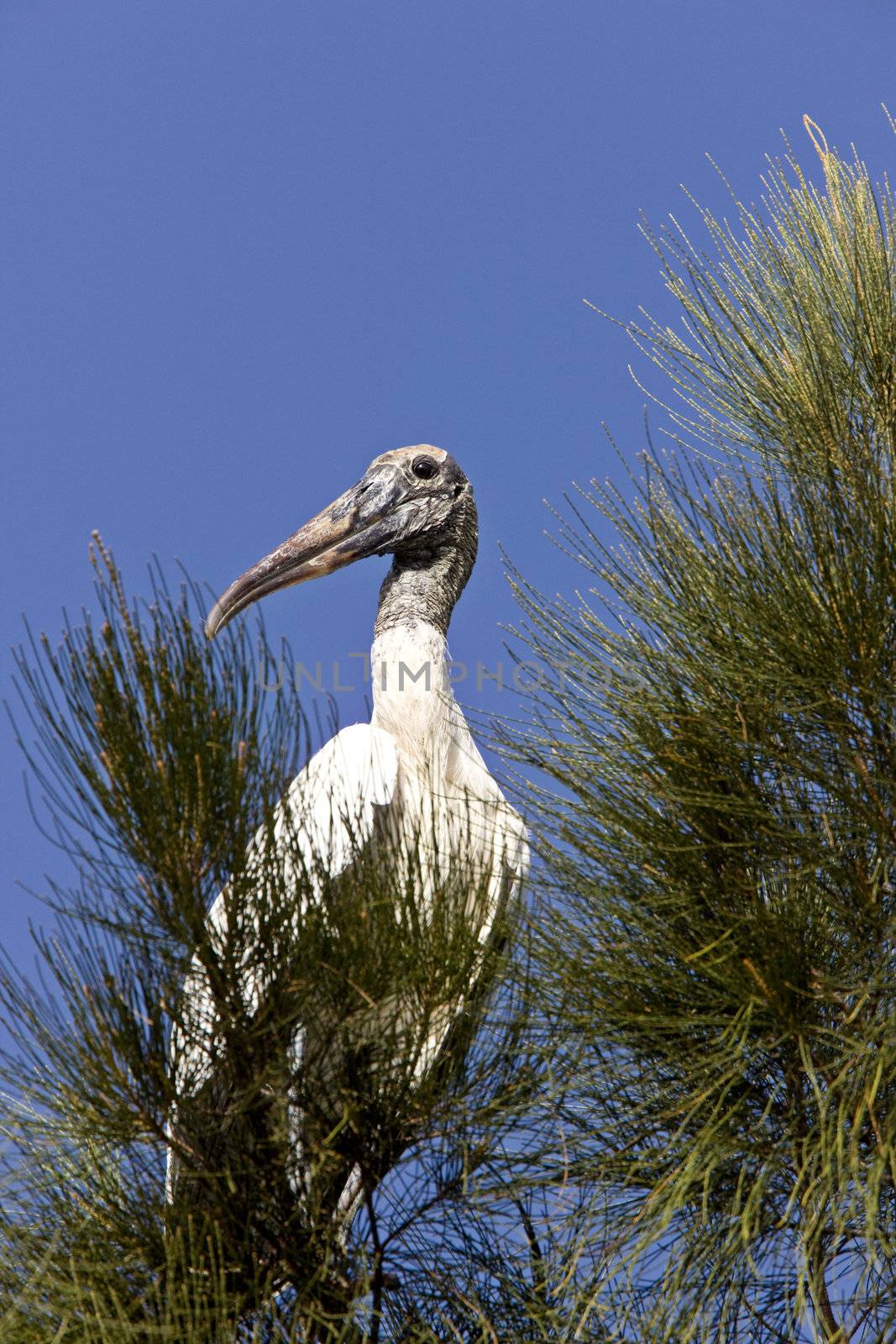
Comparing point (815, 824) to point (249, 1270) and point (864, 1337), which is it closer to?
point (864, 1337)

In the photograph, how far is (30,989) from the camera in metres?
2.62

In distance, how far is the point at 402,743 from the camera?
4105 mm

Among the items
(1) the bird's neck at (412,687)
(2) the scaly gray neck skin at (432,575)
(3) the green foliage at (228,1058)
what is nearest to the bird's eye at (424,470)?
(2) the scaly gray neck skin at (432,575)

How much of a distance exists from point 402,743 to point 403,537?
723 millimetres

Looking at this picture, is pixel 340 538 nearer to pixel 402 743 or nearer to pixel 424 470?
pixel 424 470

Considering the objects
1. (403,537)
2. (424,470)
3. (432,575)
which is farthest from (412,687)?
(424,470)

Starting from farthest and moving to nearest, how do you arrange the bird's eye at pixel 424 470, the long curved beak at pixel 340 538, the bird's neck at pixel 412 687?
the bird's eye at pixel 424 470, the long curved beak at pixel 340 538, the bird's neck at pixel 412 687

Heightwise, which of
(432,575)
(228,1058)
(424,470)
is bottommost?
(228,1058)

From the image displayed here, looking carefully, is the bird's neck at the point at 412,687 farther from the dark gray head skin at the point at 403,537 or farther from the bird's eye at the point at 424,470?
the bird's eye at the point at 424,470

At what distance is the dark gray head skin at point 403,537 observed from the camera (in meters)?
4.45

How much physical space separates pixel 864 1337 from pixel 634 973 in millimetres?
672

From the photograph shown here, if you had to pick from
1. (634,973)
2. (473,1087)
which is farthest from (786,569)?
(473,1087)

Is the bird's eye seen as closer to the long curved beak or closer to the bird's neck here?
the long curved beak

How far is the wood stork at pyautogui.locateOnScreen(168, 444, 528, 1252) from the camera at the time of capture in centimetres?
276
